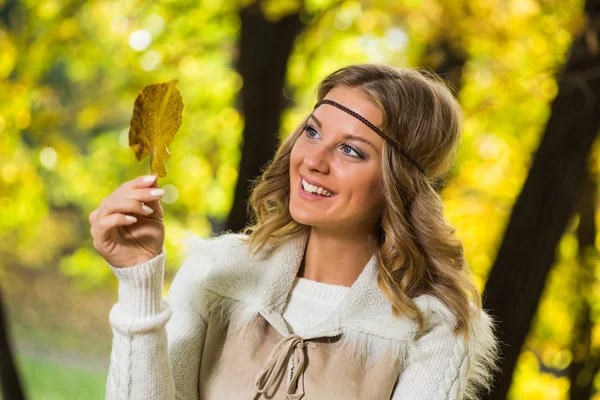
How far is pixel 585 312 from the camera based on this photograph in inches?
249

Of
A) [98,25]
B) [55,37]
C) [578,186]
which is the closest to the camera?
[578,186]

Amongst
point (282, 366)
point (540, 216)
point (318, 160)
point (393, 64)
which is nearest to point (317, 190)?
point (318, 160)

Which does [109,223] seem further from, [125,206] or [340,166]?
[340,166]

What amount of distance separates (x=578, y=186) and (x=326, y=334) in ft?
7.21

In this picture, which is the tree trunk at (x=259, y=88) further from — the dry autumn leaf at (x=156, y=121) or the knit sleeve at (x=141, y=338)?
the dry autumn leaf at (x=156, y=121)

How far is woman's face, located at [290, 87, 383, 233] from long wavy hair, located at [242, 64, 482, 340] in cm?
4

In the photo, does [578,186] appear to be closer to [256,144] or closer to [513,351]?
[513,351]

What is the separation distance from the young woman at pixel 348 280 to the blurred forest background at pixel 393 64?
1.60m

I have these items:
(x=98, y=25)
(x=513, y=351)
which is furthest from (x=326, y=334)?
(x=98, y=25)

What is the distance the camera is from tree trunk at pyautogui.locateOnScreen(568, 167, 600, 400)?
623cm

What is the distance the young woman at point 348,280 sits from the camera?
2.40m

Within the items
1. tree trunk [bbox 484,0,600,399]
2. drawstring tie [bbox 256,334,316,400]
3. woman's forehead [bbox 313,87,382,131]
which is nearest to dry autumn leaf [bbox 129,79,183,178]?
woman's forehead [bbox 313,87,382,131]

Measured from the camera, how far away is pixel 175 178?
24.1 feet

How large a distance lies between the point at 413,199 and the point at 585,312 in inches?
169
